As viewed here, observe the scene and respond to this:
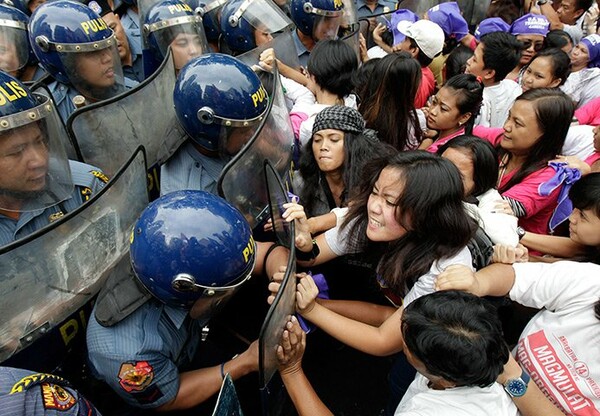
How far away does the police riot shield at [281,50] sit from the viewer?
11.5 ft

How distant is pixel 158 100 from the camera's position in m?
3.07

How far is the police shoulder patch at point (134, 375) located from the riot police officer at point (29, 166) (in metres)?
0.95

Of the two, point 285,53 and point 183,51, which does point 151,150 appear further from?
point 285,53

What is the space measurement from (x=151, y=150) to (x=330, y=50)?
1.49 m

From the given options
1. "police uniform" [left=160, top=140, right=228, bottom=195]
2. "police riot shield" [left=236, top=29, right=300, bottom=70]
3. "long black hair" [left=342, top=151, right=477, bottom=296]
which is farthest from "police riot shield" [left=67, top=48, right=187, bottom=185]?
"long black hair" [left=342, top=151, right=477, bottom=296]

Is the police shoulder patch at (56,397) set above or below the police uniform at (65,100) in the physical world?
above

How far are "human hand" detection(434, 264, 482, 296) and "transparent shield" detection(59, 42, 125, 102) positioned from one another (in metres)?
2.81

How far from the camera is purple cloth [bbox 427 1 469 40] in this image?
5082 millimetres

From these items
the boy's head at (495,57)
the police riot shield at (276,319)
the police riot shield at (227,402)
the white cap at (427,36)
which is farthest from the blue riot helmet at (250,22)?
the police riot shield at (227,402)

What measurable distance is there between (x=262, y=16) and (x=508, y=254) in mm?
2998

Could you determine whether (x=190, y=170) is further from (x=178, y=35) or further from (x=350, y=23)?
(x=350, y=23)

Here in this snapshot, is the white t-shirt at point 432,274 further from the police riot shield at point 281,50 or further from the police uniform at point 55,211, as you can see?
the police riot shield at point 281,50

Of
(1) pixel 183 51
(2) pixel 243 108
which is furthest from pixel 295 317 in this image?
(1) pixel 183 51

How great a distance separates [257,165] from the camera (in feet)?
7.46
